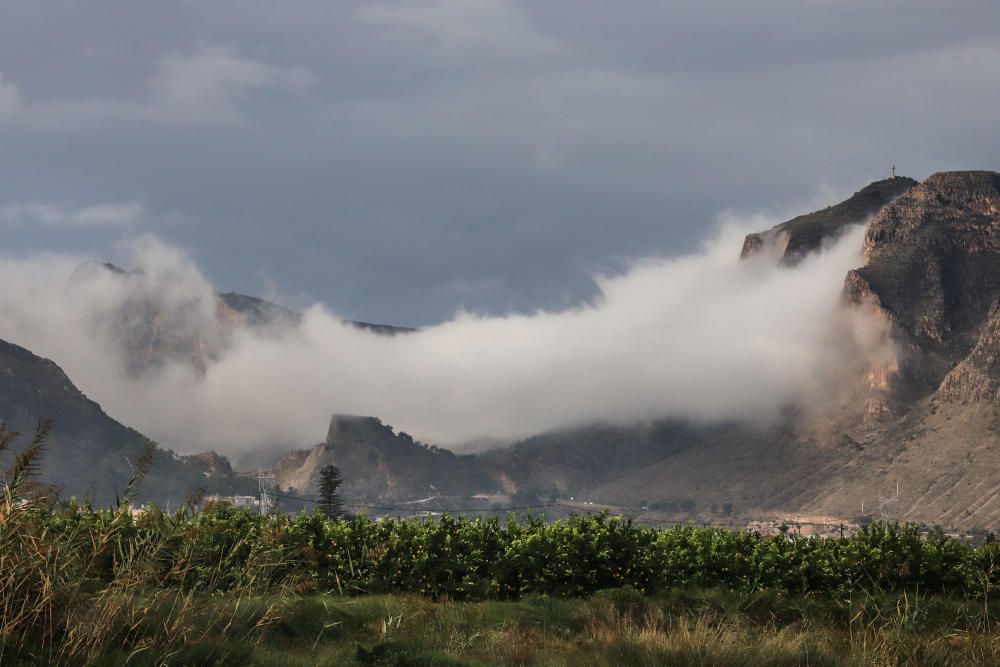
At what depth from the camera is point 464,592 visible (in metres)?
17.3

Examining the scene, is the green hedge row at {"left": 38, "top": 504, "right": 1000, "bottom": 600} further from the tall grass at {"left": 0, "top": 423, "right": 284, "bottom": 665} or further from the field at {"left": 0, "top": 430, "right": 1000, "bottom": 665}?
the tall grass at {"left": 0, "top": 423, "right": 284, "bottom": 665}

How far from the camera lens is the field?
10602mm

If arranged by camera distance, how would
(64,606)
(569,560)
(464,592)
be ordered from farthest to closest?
(569,560), (464,592), (64,606)

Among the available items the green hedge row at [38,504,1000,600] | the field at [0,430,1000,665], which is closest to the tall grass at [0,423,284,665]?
the field at [0,430,1000,665]

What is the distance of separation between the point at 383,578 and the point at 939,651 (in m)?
8.49

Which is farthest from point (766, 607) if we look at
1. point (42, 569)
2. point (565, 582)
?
point (42, 569)

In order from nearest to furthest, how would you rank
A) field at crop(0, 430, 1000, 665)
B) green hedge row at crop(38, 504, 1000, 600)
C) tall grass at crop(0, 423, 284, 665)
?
tall grass at crop(0, 423, 284, 665)
field at crop(0, 430, 1000, 665)
green hedge row at crop(38, 504, 1000, 600)

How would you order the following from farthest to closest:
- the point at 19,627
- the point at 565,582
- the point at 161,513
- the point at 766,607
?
1. the point at 565,582
2. the point at 766,607
3. the point at 161,513
4. the point at 19,627

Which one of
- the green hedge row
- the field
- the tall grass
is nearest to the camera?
the tall grass

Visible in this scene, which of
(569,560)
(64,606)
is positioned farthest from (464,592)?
(64,606)

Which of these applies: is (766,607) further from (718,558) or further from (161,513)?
(161,513)

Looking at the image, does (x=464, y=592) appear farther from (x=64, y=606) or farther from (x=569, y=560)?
(x=64, y=606)

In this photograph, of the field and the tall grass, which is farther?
the field

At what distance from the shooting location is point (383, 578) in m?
17.3
